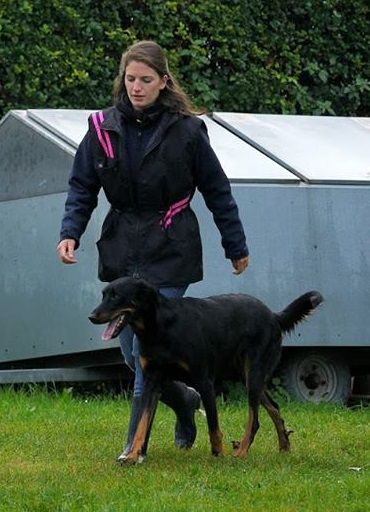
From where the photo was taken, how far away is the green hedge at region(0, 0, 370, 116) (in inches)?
476

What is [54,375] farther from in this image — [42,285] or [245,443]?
[245,443]

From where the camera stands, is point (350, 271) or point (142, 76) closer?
point (142, 76)

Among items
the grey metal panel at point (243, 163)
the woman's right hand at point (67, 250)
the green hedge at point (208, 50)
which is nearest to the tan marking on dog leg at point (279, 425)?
the woman's right hand at point (67, 250)

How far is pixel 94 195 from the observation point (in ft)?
24.0

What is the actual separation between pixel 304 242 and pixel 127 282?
360 centimetres

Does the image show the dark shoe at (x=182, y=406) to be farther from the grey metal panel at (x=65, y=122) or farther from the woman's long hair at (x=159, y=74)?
the grey metal panel at (x=65, y=122)

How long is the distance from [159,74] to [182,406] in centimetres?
168

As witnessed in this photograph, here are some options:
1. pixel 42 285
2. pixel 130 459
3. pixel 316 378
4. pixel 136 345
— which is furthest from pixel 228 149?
pixel 130 459

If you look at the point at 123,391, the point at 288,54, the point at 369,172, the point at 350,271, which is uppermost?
the point at 288,54

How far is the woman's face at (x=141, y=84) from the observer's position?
7090 mm

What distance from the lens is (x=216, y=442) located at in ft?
24.1

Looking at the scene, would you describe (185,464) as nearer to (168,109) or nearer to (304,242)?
(168,109)

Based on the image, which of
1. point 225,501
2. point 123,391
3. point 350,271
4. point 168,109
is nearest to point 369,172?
point 350,271

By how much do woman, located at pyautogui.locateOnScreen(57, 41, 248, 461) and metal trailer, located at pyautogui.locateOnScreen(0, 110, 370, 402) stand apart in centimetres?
275
